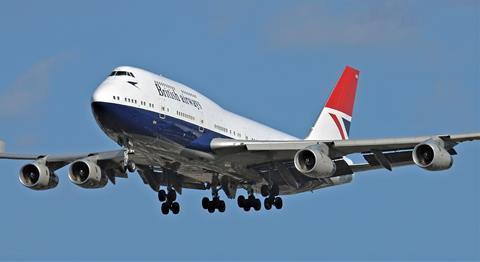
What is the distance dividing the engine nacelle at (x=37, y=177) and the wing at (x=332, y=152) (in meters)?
10.5

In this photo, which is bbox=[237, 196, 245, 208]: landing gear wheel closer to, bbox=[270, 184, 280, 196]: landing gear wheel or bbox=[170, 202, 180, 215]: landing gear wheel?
bbox=[270, 184, 280, 196]: landing gear wheel

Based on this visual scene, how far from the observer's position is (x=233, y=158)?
64.4 metres

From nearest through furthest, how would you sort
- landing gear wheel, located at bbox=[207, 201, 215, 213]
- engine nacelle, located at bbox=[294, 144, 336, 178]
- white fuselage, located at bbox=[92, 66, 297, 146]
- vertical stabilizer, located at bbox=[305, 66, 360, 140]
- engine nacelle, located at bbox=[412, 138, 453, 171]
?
white fuselage, located at bbox=[92, 66, 297, 146]
engine nacelle, located at bbox=[412, 138, 453, 171]
engine nacelle, located at bbox=[294, 144, 336, 178]
landing gear wheel, located at bbox=[207, 201, 215, 213]
vertical stabilizer, located at bbox=[305, 66, 360, 140]

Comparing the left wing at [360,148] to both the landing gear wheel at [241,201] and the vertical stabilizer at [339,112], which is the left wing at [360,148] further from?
the vertical stabilizer at [339,112]

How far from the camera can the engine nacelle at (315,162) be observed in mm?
61812

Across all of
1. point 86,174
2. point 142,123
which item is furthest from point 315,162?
point 86,174

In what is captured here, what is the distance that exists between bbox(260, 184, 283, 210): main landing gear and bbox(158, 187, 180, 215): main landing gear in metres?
4.57

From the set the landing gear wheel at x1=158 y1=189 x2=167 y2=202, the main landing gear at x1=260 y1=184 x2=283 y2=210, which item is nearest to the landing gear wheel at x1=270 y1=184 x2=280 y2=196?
the main landing gear at x1=260 y1=184 x2=283 y2=210

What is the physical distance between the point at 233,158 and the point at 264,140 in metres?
4.28

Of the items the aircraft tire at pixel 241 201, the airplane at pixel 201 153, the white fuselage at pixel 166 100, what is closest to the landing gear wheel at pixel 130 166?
the airplane at pixel 201 153

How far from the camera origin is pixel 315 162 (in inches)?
2435

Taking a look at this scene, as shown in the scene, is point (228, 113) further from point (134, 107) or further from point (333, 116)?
point (333, 116)

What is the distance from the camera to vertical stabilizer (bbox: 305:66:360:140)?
76.6 metres

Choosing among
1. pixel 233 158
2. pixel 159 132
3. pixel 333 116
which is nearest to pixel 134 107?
pixel 159 132
